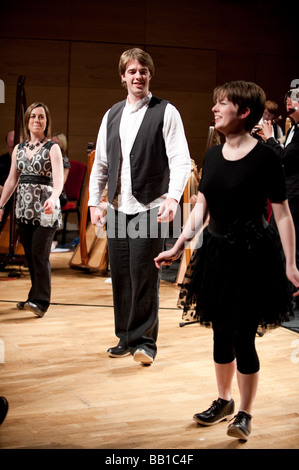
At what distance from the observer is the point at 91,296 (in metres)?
4.67

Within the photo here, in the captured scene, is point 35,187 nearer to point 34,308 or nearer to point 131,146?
point 34,308

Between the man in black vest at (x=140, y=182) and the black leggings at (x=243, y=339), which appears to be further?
the man in black vest at (x=140, y=182)

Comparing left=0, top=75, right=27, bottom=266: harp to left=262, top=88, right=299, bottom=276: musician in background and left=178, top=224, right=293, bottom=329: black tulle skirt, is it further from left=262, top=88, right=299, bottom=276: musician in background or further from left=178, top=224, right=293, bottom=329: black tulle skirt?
left=178, top=224, right=293, bottom=329: black tulle skirt

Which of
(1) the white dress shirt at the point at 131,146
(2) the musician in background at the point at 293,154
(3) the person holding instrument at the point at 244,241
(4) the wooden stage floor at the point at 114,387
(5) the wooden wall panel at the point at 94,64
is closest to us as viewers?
(3) the person holding instrument at the point at 244,241

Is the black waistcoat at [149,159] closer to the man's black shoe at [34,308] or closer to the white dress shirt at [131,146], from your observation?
the white dress shirt at [131,146]

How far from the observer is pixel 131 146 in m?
2.94

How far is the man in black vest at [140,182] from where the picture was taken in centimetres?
291

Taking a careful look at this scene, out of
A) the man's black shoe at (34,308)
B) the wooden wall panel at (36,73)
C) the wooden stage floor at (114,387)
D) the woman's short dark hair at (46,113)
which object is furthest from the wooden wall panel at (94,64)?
the man's black shoe at (34,308)

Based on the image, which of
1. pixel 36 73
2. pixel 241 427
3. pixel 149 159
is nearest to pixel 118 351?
pixel 149 159

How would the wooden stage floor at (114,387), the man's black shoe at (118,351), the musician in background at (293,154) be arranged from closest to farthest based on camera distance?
the wooden stage floor at (114,387), the man's black shoe at (118,351), the musician in background at (293,154)

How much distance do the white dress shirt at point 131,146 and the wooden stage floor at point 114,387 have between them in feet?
2.63

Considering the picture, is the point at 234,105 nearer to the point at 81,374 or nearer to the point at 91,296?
the point at 81,374

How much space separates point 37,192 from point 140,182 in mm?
1220

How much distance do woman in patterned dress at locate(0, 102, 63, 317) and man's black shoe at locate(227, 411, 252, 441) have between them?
2.05 m
